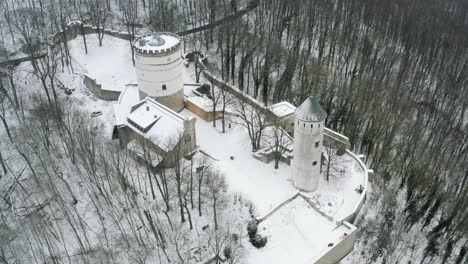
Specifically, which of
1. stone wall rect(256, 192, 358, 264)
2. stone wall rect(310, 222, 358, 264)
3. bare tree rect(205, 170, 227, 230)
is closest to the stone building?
bare tree rect(205, 170, 227, 230)

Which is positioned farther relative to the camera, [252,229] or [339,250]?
[339,250]

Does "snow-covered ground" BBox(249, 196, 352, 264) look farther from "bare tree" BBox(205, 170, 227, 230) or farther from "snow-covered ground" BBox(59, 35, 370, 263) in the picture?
"bare tree" BBox(205, 170, 227, 230)

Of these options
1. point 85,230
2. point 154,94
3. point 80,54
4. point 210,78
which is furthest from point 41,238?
point 80,54

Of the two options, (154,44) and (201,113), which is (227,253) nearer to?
(201,113)

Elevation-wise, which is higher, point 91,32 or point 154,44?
point 154,44

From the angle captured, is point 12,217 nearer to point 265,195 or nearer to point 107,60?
point 265,195

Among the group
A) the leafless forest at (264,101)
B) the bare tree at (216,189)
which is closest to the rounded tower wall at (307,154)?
the leafless forest at (264,101)

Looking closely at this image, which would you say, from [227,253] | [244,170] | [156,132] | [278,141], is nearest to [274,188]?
[244,170]
